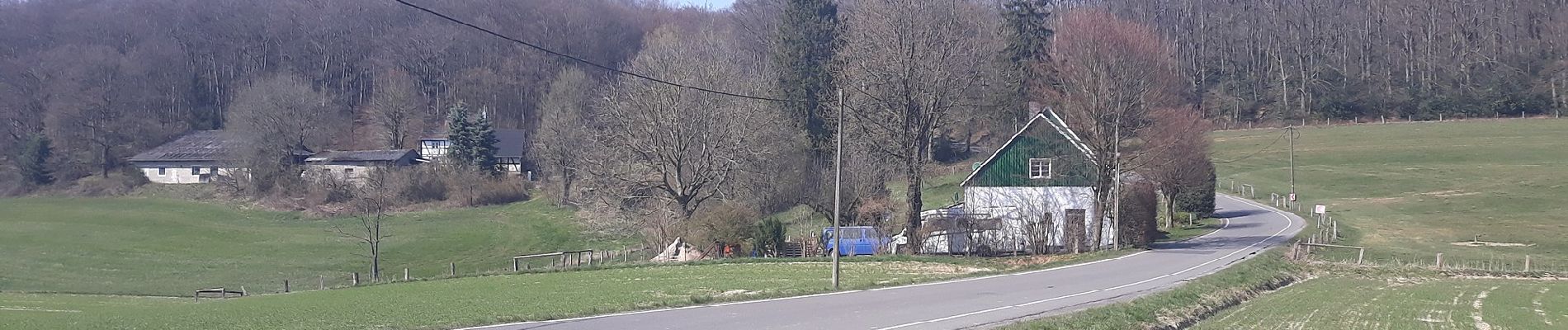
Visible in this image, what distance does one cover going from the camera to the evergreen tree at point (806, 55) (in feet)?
192

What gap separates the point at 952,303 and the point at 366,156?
6406cm

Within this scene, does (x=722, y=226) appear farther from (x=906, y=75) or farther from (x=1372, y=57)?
(x=1372, y=57)

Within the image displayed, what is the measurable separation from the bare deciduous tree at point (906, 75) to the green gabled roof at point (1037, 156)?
8.19 feet

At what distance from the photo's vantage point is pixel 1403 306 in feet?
72.6

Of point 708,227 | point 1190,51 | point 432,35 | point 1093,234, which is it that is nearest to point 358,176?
point 432,35

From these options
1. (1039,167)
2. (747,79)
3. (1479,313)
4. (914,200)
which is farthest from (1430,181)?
(1479,313)

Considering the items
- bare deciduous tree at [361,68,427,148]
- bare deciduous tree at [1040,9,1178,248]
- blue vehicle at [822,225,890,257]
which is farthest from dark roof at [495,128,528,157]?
bare deciduous tree at [1040,9,1178,248]

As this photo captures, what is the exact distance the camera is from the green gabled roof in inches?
1538

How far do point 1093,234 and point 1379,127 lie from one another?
57101mm

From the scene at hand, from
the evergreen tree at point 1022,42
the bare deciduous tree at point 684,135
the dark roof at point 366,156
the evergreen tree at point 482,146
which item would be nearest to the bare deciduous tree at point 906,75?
the bare deciduous tree at point 684,135

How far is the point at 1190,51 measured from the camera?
101m

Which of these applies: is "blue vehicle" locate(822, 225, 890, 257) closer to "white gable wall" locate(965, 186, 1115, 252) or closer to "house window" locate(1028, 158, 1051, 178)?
"white gable wall" locate(965, 186, 1115, 252)

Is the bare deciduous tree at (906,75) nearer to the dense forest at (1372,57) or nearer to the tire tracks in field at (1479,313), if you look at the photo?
the tire tracks in field at (1479,313)

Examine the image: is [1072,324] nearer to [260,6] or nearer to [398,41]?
[398,41]
